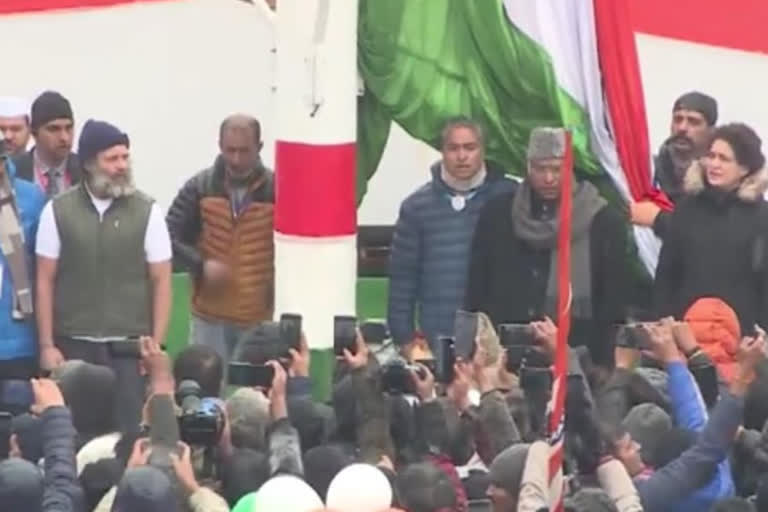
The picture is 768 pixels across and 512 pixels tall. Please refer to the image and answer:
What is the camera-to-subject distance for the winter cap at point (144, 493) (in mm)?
7223

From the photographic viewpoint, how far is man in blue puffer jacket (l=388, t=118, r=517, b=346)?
10.0 meters

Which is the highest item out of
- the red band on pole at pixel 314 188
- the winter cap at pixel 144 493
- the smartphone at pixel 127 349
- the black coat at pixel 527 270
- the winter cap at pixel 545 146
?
the winter cap at pixel 545 146

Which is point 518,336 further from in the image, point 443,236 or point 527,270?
point 443,236

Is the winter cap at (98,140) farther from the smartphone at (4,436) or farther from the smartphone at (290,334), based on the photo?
the smartphone at (4,436)

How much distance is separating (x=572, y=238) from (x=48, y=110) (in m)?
1.73

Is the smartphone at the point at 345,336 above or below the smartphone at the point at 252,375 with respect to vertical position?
above

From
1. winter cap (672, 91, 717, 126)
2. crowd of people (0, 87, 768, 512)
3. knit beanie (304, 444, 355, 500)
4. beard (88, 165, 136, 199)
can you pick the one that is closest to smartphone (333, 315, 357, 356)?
crowd of people (0, 87, 768, 512)

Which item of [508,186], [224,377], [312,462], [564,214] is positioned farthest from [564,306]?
[508,186]

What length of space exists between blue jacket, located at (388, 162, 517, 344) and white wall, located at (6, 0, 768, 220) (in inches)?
56.6

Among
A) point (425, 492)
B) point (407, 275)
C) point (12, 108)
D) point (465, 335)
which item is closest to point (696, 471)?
point (425, 492)

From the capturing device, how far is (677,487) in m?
7.73

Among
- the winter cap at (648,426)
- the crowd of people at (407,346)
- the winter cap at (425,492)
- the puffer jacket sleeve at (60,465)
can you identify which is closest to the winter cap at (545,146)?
the crowd of people at (407,346)

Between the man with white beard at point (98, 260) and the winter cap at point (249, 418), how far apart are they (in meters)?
1.20

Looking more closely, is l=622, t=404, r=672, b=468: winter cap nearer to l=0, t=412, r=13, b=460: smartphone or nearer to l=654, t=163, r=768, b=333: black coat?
l=654, t=163, r=768, b=333: black coat
